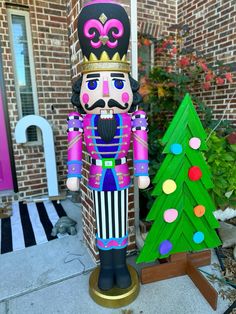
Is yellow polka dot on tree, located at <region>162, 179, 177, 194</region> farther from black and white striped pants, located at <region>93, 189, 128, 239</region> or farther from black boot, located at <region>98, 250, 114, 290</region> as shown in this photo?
black boot, located at <region>98, 250, 114, 290</region>

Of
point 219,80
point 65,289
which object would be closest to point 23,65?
point 219,80

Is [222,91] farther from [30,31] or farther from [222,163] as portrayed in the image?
[30,31]

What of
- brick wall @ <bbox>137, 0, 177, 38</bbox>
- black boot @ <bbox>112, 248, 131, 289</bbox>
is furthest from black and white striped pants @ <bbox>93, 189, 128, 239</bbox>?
brick wall @ <bbox>137, 0, 177, 38</bbox>

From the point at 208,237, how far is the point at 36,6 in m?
3.71

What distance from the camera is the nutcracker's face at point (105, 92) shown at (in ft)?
4.95

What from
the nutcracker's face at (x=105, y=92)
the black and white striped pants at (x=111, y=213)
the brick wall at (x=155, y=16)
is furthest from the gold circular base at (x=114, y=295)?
the brick wall at (x=155, y=16)

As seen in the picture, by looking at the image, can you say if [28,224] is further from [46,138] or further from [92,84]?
[92,84]

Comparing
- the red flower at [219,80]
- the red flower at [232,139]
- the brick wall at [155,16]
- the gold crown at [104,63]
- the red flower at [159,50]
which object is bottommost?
the red flower at [232,139]

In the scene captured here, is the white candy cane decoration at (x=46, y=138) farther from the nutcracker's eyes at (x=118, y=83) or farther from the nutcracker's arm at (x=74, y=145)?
the nutcracker's eyes at (x=118, y=83)

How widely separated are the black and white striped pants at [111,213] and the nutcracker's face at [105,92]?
60 cm

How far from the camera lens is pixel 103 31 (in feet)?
4.75

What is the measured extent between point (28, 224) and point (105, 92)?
7.65ft

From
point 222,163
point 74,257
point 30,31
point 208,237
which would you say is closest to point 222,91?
point 222,163

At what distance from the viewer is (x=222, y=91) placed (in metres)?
4.00
